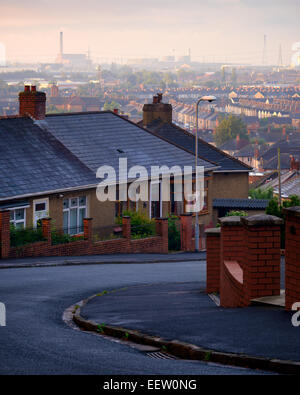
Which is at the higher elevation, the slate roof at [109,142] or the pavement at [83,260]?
the slate roof at [109,142]

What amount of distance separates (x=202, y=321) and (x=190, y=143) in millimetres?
46563

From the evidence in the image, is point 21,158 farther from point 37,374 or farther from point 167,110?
point 37,374

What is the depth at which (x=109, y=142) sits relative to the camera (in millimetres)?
44281

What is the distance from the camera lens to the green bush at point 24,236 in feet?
99.8

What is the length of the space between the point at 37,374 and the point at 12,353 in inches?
53.1

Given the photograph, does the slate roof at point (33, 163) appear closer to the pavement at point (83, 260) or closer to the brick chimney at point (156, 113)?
the pavement at point (83, 260)

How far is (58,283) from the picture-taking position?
64.8ft

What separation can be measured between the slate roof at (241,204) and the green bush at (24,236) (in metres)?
22.8

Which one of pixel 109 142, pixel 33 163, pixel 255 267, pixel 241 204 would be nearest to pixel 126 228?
pixel 33 163

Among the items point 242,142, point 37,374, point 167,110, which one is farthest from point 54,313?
point 242,142

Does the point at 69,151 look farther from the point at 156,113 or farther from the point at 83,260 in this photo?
the point at 156,113

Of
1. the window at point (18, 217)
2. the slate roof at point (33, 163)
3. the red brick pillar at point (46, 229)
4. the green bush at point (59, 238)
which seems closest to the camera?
the red brick pillar at point (46, 229)

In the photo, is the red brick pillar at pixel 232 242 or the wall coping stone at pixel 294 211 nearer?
the wall coping stone at pixel 294 211

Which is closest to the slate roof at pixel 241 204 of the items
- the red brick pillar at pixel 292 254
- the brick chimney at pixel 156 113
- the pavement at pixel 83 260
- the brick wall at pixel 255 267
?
the brick chimney at pixel 156 113
